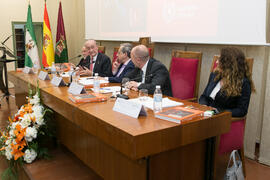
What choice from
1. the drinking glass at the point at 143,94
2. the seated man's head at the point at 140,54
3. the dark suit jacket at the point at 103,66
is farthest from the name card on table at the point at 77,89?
the dark suit jacket at the point at 103,66

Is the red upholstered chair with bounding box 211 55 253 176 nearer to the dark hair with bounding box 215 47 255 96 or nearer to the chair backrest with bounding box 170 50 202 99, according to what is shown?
the dark hair with bounding box 215 47 255 96

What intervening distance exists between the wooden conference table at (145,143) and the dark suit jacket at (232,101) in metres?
0.42

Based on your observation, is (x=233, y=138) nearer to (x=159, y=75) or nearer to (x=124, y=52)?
(x=159, y=75)

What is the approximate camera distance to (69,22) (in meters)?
6.86

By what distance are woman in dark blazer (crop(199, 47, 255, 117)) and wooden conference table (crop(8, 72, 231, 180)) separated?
41 centimetres

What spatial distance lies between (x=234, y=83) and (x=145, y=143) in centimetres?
109

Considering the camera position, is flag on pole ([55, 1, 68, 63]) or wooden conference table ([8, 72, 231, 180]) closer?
wooden conference table ([8, 72, 231, 180])

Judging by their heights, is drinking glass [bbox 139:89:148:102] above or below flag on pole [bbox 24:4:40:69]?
below

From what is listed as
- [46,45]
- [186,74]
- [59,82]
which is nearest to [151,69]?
[186,74]

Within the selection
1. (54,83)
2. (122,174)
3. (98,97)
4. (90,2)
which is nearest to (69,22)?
(90,2)

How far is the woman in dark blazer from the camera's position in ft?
6.57

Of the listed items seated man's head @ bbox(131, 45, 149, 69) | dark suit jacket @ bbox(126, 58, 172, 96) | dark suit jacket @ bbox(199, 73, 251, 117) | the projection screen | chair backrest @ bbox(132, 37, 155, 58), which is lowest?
dark suit jacket @ bbox(199, 73, 251, 117)

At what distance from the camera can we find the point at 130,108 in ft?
5.08

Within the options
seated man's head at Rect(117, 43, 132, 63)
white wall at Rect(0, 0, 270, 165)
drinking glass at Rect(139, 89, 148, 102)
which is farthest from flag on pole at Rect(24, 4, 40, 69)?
drinking glass at Rect(139, 89, 148, 102)
